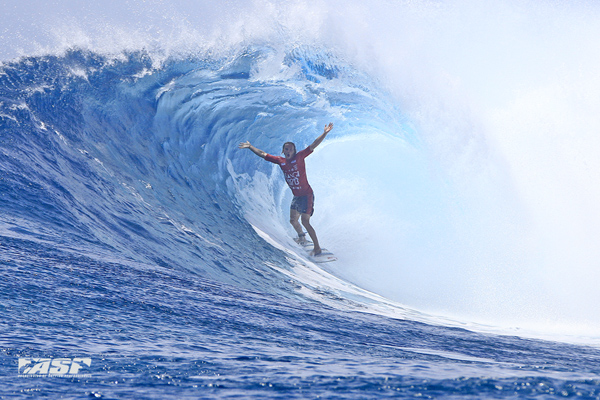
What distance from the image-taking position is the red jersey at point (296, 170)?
7.55m

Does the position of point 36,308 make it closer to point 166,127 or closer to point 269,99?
point 166,127

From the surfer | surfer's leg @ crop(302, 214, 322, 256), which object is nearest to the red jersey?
the surfer

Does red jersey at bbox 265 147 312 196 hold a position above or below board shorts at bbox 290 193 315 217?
above

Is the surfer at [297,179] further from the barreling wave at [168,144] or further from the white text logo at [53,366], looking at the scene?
the white text logo at [53,366]

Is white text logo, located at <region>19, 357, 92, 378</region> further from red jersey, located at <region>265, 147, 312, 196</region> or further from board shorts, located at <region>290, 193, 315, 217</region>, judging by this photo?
board shorts, located at <region>290, 193, 315, 217</region>

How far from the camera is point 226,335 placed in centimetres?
327

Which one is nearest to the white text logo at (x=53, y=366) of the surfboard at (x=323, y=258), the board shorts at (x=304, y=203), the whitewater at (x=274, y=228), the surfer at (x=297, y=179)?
the whitewater at (x=274, y=228)

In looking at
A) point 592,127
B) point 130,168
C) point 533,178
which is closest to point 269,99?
point 130,168

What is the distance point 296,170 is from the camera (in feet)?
25.2

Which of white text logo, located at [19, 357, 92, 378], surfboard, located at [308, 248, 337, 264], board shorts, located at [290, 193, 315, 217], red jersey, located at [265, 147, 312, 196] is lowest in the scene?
white text logo, located at [19, 357, 92, 378]

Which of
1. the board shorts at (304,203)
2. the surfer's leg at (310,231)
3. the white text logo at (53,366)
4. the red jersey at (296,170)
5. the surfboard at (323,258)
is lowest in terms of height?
the white text logo at (53,366)

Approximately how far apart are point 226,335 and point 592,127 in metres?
10.2

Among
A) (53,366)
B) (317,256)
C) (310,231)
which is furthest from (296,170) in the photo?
(53,366)

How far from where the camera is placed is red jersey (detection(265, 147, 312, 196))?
7552 mm
